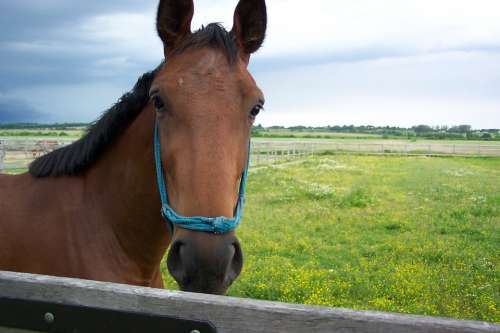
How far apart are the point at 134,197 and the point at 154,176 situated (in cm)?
24

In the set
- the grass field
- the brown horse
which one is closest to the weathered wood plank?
the brown horse

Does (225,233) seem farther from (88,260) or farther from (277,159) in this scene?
(277,159)

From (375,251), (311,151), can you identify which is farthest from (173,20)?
(311,151)

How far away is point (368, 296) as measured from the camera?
601 cm

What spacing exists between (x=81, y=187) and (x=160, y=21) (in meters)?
1.29

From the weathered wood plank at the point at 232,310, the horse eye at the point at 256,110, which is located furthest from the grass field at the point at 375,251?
the weathered wood plank at the point at 232,310

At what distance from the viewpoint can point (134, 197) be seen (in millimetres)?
2912

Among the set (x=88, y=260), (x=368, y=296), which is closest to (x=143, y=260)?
(x=88, y=260)

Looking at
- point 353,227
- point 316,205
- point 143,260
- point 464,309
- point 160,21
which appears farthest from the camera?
point 316,205

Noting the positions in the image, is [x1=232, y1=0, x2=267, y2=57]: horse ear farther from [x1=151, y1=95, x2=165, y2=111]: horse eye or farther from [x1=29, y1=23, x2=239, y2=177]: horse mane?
[x1=151, y1=95, x2=165, y2=111]: horse eye

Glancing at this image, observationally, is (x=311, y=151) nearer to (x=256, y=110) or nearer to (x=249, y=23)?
(x=249, y=23)

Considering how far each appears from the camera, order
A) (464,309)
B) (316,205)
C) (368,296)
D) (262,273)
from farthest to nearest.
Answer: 1. (316,205)
2. (262,273)
3. (368,296)
4. (464,309)

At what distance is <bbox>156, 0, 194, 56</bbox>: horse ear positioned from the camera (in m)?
2.75

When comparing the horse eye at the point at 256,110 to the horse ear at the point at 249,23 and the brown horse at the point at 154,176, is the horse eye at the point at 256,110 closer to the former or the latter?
the brown horse at the point at 154,176
